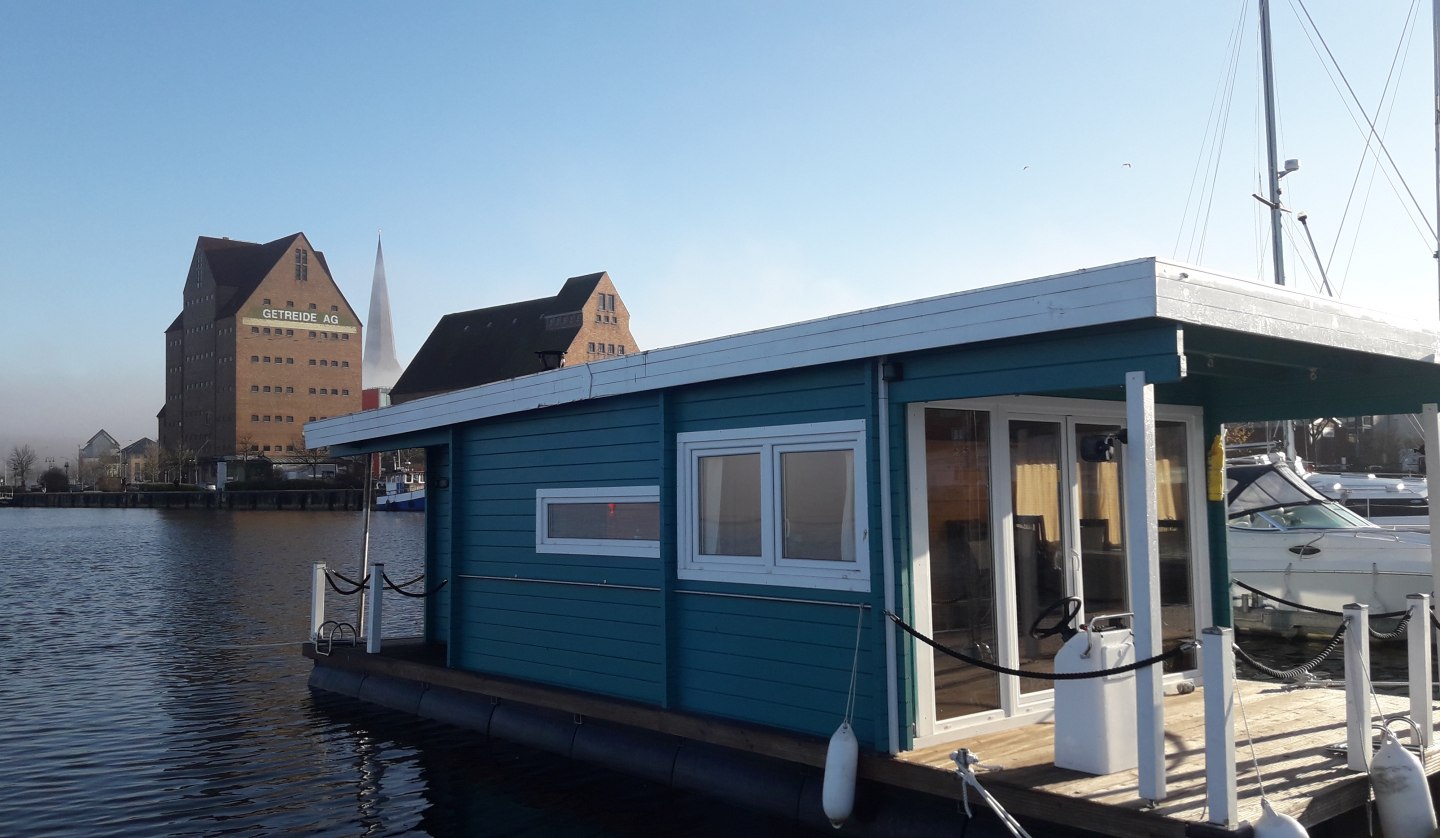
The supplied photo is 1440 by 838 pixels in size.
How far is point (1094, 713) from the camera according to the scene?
225 inches

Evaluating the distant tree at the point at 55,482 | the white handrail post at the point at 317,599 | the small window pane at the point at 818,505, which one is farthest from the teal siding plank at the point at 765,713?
the distant tree at the point at 55,482

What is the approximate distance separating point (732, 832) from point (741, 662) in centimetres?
107

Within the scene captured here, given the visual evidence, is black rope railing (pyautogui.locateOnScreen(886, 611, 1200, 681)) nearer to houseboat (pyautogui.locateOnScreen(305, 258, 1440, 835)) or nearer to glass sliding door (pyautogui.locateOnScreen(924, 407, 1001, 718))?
houseboat (pyautogui.locateOnScreen(305, 258, 1440, 835))

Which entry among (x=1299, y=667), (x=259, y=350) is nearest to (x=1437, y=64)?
(x=1299, y=667)

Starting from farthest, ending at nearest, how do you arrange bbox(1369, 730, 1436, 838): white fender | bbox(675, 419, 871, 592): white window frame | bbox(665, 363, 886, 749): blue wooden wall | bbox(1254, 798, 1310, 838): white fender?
bbox(675, 419, 871, 592): white window frame
bbox(665, 363, 886, 749): blue wooden wall
bbox(1369, 730, 1436, 838): white fender
bbox(1254, 798, 1310, 838): white fender

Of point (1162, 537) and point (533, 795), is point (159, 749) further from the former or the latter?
point (1162, 537)

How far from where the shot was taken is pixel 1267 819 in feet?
15.7

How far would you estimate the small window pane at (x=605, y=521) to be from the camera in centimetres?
816

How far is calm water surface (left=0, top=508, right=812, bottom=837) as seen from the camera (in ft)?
26.1

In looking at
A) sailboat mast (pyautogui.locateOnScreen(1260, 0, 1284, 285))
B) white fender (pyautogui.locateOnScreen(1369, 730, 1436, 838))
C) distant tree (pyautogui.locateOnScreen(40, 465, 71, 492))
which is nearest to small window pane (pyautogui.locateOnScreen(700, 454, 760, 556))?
white fender (pyautogui.locateOnScreen(1369, 730, 1436, 838))

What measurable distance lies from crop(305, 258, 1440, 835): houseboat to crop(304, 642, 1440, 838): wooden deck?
0.05 meters

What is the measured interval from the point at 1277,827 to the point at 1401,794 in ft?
3.93

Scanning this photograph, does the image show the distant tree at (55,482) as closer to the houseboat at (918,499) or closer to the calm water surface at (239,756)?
the calm water surface at (239,756)

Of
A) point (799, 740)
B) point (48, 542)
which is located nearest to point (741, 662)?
point (799, 740)
